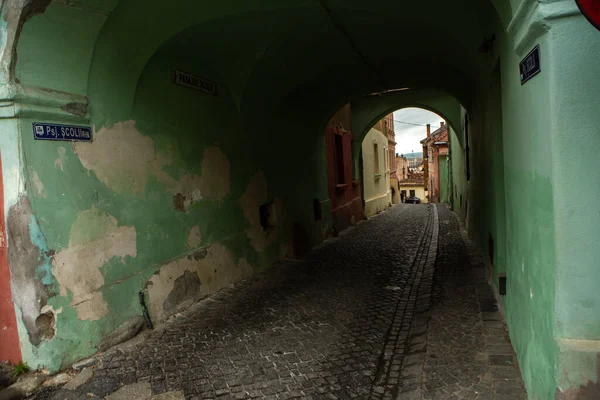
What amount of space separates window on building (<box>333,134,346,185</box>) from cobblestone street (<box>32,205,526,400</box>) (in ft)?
23.6

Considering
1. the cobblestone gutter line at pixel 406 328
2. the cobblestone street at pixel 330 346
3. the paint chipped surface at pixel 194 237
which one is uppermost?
the paint chipped surface at pixel 194 237

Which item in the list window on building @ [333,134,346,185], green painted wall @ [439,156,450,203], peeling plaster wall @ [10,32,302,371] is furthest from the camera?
green painted wall @ [439,156,450,203]

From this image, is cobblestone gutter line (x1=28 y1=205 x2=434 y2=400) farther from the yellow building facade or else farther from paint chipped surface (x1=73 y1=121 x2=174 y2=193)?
the yellow building facade

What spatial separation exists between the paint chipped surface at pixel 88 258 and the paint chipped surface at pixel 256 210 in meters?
Result: 2.81

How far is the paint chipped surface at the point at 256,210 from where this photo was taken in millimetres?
7227

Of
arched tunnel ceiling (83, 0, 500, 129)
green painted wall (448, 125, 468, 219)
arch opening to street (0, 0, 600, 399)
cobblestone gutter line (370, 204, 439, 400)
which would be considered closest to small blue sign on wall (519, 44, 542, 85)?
arch opening to street (0, 0, 600, 399)

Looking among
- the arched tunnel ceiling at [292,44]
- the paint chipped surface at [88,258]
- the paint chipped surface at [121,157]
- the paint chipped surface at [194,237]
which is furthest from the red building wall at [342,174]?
the paint chipped surface at [88,258]

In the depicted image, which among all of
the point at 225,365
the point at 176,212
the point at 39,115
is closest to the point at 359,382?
the point at 225,365

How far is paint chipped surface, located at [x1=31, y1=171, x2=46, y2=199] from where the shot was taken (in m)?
3.71

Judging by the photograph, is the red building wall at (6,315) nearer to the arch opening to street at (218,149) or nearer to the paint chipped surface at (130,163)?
the arch opening to street at (218,149)

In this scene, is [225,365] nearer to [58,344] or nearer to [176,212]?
[58,344]

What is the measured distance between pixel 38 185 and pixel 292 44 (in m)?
4.18

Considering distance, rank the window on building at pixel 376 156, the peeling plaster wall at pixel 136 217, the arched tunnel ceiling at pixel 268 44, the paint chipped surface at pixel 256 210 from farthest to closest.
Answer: the window on building at pixel 376 156, the paint chipped surface at pixel 256 210, the arched tunnel ceiling at pixel 268 44, the peeling plaster wall at pixel 136 217

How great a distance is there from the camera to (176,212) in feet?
17.9
